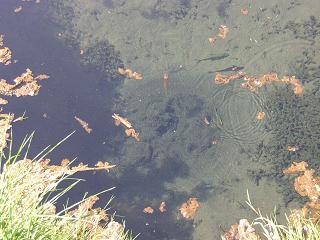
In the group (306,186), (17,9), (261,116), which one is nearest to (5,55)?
(17,9)

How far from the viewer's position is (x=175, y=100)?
5.98 metres

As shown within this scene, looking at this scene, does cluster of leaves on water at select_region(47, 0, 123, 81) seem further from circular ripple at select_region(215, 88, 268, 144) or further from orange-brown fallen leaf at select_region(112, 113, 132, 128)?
circular ripple at select_region(215, 88, 268, 144)

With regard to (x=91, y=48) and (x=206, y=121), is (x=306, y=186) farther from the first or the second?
(x=91, y=48)

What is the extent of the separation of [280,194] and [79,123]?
314cm

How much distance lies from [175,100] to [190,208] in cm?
182

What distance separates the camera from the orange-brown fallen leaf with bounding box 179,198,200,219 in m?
4.93

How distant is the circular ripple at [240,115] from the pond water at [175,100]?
2cm

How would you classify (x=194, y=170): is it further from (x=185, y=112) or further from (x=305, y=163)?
(x=305, y=163)

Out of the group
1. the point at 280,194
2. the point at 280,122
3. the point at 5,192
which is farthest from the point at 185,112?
the point at 5,192

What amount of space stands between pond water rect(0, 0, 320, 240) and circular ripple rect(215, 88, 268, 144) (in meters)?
0.02

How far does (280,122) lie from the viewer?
17.8 feet

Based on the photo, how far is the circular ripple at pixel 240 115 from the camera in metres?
5.46

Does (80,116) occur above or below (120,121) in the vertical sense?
above

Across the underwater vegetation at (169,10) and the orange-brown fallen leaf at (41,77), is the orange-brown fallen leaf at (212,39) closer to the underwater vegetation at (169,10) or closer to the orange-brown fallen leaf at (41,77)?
the underwater vegetation at (169,10)
